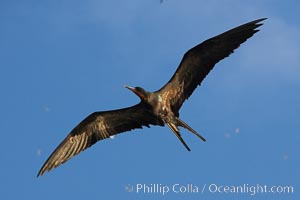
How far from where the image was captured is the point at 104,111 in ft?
66.0

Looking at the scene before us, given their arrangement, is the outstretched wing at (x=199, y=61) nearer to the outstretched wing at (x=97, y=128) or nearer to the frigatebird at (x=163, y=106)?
the frigatebird at (x=163, y=106)

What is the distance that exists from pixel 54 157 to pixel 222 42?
5144 millimetres

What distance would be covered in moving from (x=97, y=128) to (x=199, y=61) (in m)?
3.24

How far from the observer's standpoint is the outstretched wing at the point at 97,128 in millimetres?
19891

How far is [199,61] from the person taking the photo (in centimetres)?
1944

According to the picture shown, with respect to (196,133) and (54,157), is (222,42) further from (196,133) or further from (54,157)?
(54,157)

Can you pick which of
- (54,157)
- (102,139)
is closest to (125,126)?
(102,139)

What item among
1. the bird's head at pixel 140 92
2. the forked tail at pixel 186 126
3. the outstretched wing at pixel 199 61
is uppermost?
the outstretched wing at pixel 199 61

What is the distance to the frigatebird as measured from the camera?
62.8 ft

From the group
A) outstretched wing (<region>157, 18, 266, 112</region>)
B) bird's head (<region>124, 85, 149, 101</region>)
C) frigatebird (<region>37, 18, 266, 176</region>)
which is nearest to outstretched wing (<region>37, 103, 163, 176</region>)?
frigatebird (<region>37, 18, 266, 176</region>)

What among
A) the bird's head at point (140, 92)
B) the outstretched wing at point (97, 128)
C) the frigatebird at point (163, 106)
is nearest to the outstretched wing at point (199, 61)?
the frigatebird at point (163, 106)

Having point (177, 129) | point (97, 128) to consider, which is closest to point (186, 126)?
point (177, 129)

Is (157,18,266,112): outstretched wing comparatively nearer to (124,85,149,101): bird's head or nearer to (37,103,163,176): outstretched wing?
(124,85,149,101): bird's head

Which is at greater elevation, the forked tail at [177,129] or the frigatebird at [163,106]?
the frigatebird at [163,106]
